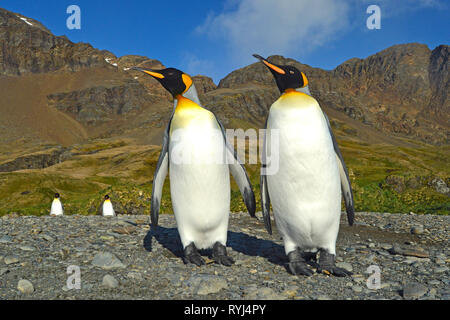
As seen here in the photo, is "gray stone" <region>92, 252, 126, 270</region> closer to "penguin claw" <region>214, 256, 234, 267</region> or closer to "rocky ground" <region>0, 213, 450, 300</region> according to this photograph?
"rocky ground" <region>0, 213, 450, 300</region>

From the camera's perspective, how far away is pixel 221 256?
4941mm

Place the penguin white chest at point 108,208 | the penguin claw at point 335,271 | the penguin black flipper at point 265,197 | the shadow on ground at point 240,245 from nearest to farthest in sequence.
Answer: the penguin claw at point 335,271 → the penguin black flipper at point 265,197 → the shadow on ground at point 240,245 → the penguin white chest at point 108,208

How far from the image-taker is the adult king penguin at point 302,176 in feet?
14.5

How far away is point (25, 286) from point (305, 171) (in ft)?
11.6

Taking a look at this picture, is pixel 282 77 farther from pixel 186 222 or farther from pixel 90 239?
pixel 90 239

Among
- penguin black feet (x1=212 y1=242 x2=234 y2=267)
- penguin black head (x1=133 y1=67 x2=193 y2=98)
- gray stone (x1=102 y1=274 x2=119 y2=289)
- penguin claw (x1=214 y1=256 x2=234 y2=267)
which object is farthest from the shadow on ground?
penguin black head (x1=133 y1=67 x2=193 y2=98)

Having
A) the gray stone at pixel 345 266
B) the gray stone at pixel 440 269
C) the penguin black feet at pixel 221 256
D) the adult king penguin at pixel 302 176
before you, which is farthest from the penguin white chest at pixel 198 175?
the gray stone at pixel 440 269

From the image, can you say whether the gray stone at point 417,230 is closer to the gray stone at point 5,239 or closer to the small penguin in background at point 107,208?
the gray stone at point 5,239

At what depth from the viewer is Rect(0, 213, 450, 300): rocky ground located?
371cm

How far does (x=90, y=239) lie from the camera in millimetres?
6082

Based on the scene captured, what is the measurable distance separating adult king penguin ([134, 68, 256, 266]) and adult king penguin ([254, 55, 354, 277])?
0.73m

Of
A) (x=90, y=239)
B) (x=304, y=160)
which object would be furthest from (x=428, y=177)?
(x=90, y=239)

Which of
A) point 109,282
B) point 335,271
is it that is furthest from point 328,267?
point 109,282

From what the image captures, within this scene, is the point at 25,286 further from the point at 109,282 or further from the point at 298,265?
the point at 298,265
